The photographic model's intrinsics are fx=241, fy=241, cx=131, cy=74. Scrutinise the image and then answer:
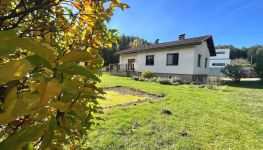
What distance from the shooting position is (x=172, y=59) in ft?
81.7

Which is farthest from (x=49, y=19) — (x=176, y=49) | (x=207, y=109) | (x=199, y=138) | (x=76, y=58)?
(x=176, y=49)

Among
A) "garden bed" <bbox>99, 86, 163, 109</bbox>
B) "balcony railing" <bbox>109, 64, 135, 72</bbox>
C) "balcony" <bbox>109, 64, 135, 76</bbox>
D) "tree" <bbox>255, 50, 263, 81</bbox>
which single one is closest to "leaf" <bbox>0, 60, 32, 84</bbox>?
"garden bed" <bbox>99, 86, 163, 109</bbox>

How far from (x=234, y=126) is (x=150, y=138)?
300 centimetres

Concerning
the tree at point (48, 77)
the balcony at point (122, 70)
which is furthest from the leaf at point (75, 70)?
the balcony at point (122, 70)

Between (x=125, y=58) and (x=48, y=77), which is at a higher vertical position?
(x=125, y=58)

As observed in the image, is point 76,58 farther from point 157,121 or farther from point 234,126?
point 234,126

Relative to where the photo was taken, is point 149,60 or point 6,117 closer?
point 6,117

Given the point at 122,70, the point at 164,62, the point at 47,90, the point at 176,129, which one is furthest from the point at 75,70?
the point at 122,70

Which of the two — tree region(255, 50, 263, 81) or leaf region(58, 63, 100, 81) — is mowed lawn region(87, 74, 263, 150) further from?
tree region(255, 50, 263, 81)

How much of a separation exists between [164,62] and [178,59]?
1.98 meters

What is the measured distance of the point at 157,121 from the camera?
6.68 m

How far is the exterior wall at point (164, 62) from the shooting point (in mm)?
22734

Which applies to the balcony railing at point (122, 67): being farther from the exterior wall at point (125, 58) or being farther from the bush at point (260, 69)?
the bush at point (260, 69)

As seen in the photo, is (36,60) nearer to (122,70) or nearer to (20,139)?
(20,139)
